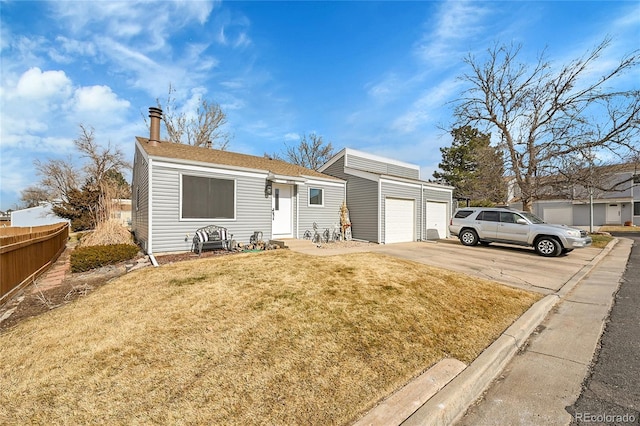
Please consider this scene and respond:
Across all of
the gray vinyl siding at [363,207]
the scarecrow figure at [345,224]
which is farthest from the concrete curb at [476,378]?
the scarecrow figure at [345,224]

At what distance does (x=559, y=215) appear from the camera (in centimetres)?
2884

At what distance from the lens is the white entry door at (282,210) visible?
1085 cm

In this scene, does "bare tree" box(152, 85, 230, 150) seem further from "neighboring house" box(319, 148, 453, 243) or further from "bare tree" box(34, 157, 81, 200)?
"bare tree" box(34, 157, 81, 200)

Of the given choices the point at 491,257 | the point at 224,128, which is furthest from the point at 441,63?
the point at 224,128

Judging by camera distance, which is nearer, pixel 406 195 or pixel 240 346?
pixel 240 346

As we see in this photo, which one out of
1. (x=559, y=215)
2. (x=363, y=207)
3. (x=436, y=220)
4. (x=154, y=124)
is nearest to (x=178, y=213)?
(x=154, y=124)

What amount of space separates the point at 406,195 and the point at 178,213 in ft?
32.6

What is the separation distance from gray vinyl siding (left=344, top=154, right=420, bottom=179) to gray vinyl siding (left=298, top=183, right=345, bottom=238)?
6.03ft

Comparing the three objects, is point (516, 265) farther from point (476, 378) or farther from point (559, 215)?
point (559, 215)

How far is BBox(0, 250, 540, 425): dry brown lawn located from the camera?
6.77 ft

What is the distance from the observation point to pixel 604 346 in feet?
10.8

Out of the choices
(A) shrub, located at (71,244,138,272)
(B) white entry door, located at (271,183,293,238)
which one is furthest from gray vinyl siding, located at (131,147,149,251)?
(B) white entry door, located at (271,183,293,238)

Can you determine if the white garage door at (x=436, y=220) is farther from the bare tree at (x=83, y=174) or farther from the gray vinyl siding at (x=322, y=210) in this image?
the bare tree at (x=83, y=174)

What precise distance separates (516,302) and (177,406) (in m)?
5.17
